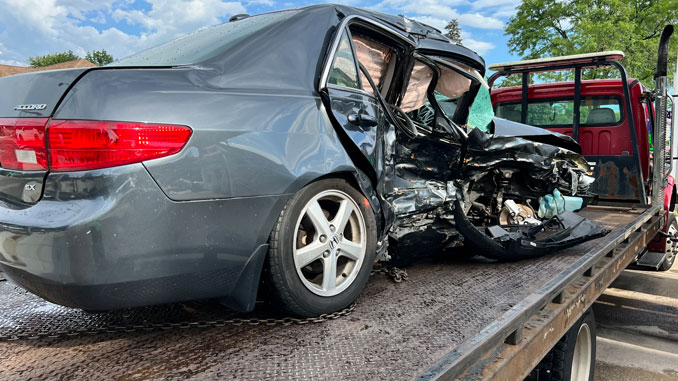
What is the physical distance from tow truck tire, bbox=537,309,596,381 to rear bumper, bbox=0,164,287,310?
5.96ft

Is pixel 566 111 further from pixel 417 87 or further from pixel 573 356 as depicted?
pixel 573 356

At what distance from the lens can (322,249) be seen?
210 cm

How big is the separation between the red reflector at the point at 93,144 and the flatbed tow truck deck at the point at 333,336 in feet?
2.22

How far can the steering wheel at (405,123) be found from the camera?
2785 mm

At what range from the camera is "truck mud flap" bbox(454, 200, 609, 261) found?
2.99m

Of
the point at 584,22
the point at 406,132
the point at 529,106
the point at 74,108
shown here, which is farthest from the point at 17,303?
the point at 584,22

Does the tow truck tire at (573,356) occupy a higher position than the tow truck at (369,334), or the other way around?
the tow truck at (369,334)

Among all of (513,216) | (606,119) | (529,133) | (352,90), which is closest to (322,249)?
(352,90)

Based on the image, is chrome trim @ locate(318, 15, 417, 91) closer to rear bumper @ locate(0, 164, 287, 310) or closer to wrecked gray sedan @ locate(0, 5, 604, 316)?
wrecked gray sedan @ locate(0, 5, 604, 316)

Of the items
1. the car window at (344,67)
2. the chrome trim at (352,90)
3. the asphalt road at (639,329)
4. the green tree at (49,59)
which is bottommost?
the asphalt road at (639,329)

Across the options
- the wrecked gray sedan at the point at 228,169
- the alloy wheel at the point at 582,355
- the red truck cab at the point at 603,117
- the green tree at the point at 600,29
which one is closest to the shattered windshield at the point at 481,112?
the wrecked gray sedan at the point at 228,169

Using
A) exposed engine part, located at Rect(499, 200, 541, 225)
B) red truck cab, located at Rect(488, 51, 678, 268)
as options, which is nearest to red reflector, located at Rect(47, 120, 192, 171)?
exposed engine part, located at Rect(499, 200, 541, 225)

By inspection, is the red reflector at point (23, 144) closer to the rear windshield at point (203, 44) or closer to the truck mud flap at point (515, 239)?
the rear windshield at point (203, 44)

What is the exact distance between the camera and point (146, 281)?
5.43 ft
